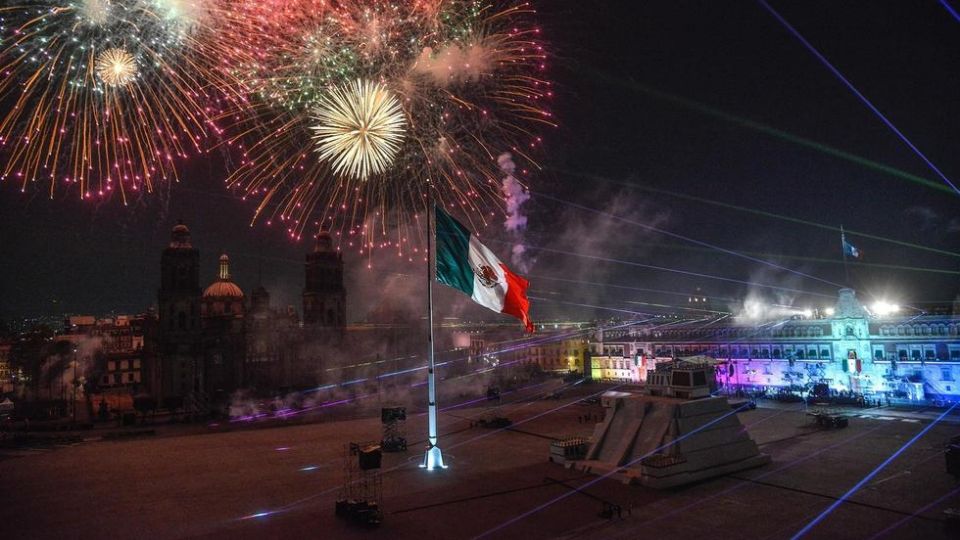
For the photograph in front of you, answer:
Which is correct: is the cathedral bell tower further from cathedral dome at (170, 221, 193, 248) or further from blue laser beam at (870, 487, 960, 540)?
blue laser beam at (870, 487, 960, 540)

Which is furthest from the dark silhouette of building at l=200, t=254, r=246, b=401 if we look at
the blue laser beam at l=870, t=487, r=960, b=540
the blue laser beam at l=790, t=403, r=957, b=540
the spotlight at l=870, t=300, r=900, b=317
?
the spotlight at l=870, t=300, r=900, b=317

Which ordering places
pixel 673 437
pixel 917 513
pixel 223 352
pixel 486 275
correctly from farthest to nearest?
pixel 223 352 → pixel 673 437 → pixel 486 275 → pixel 917 513

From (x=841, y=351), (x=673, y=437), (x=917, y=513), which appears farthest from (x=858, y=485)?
(x=841, y=351)

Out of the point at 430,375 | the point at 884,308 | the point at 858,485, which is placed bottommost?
the point at 858,485

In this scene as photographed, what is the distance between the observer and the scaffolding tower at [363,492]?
757 inches

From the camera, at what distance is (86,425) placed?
150 ft

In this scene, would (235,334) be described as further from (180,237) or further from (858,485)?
(858,485)

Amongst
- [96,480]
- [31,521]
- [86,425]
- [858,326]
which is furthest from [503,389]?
[31,521]

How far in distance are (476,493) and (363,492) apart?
14.6ft

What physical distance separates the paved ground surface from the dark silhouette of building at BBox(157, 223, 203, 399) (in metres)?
34.9

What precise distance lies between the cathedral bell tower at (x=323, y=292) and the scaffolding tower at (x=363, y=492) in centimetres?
5208

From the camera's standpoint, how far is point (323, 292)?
79.6 metres

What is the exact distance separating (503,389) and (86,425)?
3855 centimetres

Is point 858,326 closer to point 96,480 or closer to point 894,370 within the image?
point 894,370
